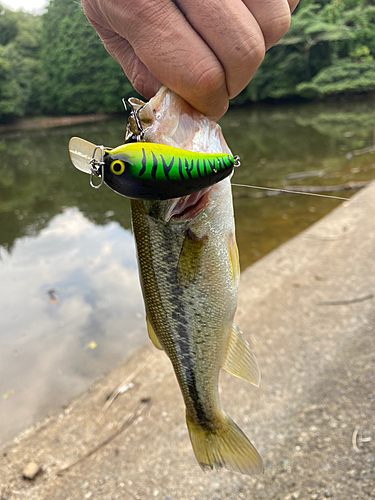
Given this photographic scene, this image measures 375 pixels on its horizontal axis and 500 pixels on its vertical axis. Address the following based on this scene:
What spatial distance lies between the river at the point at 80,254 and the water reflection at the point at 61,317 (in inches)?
0.6

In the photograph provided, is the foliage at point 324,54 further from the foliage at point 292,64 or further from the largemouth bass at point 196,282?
the largemouth bass at point 196,282

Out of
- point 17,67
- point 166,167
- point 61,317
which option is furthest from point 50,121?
point 166,167

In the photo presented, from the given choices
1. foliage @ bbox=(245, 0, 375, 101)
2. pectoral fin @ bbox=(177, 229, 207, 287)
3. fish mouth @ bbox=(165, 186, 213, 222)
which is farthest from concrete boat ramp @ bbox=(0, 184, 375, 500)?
foliage @ bbox=(245, 0, 375, 101)

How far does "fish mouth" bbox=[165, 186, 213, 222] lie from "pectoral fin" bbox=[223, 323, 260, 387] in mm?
546

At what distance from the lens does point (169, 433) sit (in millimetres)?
3139

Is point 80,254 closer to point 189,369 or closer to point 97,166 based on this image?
point 189,369

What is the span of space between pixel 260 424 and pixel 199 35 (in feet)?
9.83

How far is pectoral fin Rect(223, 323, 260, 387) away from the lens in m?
1.51

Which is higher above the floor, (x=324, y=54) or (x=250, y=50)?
(x=250, y=50)

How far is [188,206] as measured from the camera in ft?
4.03

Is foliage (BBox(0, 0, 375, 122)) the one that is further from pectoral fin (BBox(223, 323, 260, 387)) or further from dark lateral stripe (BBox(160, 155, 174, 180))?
dark lateral stripe (BBox(160, 155, 174, 180))

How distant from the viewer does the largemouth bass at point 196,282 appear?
3.90ft

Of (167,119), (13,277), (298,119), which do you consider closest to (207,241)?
(167,119)

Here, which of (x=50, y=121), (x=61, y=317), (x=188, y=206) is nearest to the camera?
(x=188, y=206)
